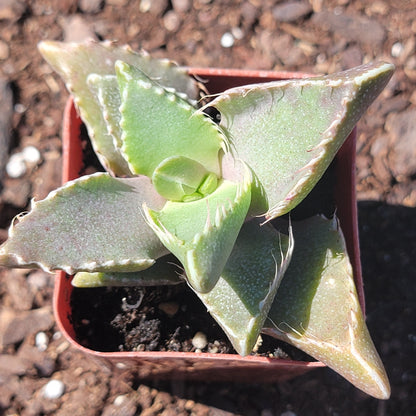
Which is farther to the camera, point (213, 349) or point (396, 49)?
point (396, 49)

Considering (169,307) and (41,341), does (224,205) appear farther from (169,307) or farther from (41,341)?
(41,341)

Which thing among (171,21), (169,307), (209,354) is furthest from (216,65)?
(209,354)

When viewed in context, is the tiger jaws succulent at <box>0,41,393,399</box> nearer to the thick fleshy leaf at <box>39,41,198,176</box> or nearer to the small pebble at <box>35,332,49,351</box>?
the thick fleshy leaf at <box>39,41,198,176</box>

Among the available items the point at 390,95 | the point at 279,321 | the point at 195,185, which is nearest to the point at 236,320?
the point at 279,321

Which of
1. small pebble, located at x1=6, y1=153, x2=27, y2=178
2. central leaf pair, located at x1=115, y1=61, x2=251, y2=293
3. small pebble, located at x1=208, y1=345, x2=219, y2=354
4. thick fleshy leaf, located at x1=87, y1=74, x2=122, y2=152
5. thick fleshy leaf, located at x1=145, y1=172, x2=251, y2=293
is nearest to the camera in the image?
thick fleshy leaf, located at x1=145, y1=172, x2=251, y2=293

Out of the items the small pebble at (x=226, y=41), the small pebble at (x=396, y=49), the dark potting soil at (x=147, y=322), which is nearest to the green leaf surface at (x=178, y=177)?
the dark potting soil at (x=147, y=322)

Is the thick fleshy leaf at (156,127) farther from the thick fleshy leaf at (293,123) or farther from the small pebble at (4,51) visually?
the small pebble at (4,51)

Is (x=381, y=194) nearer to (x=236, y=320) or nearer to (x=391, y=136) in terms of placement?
(x=391, y=136)

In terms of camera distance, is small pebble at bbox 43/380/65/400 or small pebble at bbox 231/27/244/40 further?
small pebble at bbox 231/27/244/40

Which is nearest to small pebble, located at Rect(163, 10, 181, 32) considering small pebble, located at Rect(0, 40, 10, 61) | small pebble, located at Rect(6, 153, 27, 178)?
small pebble, located at Rect(0, 40, 10, 61)
